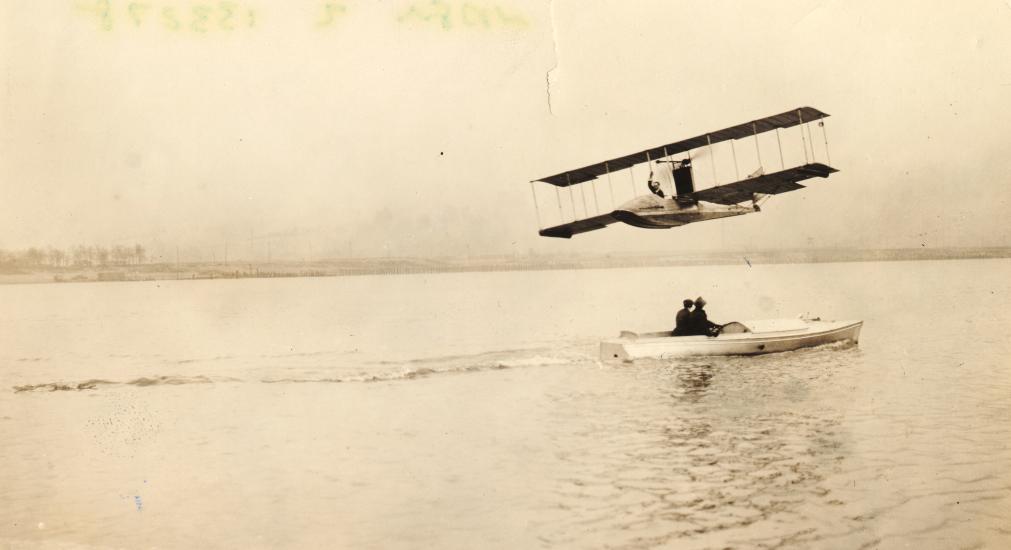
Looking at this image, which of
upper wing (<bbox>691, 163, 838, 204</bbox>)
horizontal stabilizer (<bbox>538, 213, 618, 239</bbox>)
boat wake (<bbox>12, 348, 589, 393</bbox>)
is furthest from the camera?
boat wake (<bbox>12, 348, 589, 393</bbox>)

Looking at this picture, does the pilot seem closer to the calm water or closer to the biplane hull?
the biplane hull

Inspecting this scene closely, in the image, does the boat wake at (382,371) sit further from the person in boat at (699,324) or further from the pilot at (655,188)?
the pilot at (655,188)

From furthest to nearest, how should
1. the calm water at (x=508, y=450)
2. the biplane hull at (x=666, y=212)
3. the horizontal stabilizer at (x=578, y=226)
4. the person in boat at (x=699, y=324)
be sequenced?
1. the person in boat at (x=699, y=324)
2. the biplane hull at (x=666, y=212)
3. the horizontal stabilizer at (x=578, y=226)
4. the calm water at (x=508, y=450)

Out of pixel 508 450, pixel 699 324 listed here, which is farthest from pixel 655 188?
Answer: pixel 508 450

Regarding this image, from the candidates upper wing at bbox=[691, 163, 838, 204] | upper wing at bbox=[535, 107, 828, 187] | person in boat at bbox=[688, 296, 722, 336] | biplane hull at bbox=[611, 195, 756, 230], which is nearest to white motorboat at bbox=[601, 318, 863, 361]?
person in boat at bbox=[688, 296, 722, 336]

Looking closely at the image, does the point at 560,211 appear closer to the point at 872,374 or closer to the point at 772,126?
the point at 772,126

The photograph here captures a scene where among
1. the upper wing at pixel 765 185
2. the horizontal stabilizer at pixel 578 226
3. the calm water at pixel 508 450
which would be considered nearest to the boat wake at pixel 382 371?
the calm water at pixel 508 450

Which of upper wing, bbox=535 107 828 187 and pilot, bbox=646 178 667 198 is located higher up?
upper wing, bbox=535 107 828 187

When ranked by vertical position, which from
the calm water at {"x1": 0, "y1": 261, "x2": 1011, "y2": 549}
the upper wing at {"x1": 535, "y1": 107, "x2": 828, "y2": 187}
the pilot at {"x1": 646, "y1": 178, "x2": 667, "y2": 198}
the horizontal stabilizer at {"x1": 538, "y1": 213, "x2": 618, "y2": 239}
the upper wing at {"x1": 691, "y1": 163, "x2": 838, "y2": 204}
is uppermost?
the upper wing at {"x1": 535, "y1": 107, "x2": 828, "y2": 187}
